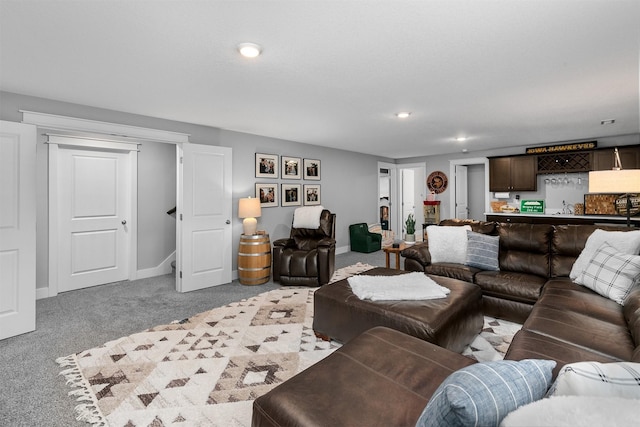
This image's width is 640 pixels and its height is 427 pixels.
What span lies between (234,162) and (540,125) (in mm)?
4489

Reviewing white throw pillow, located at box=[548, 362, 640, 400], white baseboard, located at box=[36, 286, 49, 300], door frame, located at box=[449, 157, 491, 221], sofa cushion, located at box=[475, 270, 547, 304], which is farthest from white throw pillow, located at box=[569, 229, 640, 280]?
white baseboard, located at box=[36, 286, 49, 300]

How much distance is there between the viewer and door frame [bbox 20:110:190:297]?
3147 mm

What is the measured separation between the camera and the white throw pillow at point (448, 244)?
11.8 ft

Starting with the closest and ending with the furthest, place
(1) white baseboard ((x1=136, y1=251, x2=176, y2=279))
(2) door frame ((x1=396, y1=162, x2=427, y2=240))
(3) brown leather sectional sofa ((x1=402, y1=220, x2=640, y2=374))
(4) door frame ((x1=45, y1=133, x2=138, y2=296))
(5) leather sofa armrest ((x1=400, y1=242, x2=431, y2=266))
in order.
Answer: (3) brown leather sectional sofa ((x1=402, y1=220, x2=640, y2=374)), (5) leather sofa armrest ((x1=400, y1=242, x2=431, y2=266)), (4) door frame ((x1=45, y1=133, x2=138, y2=296)), (1) white baseboard ((x1=136, y1=251, x2=176, y2=279)), (2) door frame ((x1=396, y1=162, x2=427, y2=240))

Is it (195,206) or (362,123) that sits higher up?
(362,123)

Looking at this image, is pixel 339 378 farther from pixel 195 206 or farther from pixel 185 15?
pixel 195 206

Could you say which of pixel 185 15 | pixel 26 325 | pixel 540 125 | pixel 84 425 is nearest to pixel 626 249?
pixel 540 125

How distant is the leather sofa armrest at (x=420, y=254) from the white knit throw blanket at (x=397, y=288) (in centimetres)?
89

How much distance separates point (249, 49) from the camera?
213 centimetres

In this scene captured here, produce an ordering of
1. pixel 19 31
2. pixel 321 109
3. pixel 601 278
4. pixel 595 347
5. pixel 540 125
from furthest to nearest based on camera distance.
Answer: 1. pixel 540 125
2. pixel 321 109
3. pixel 601 278
4. pixel 19 31
5. pixel 595 347

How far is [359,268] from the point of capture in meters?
5.23

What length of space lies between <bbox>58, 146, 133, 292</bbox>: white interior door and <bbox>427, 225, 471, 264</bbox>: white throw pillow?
431 cm

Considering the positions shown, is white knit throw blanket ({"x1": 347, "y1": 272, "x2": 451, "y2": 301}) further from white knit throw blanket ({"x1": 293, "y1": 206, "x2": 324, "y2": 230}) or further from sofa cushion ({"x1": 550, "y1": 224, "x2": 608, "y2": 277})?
white knit throw blanket ({"x1": 293, "y1": 206, "x2": 324, "y2": 230})

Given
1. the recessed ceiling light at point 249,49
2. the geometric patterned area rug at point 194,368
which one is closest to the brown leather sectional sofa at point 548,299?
the geometric patterned area rug at point 194,368
